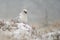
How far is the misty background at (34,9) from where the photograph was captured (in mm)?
4781

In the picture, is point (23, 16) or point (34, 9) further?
point (34, 9)

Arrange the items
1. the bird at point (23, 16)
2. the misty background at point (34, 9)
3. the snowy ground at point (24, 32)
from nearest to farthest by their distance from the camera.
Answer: the snowy ground at point (24, 32) < the bird at point (23, 16) < the misty background at point (34, 9)

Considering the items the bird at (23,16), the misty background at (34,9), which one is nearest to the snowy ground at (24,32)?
the bird at (23,16)

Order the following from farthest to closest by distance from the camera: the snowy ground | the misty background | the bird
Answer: the misty background → the bird → the snowy ground

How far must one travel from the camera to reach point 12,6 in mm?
5016

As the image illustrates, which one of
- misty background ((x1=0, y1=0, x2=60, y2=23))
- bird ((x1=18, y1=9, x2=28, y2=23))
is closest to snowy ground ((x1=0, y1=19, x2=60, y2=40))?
bird ((x1=18, y1=9, x2=28, y2=23))

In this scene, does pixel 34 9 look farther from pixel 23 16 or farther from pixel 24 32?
pixel 24 32

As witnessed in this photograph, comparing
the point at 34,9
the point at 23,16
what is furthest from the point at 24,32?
the point at 34,9

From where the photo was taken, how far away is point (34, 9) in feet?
16.3

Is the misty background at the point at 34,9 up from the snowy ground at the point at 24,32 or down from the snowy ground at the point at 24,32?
up

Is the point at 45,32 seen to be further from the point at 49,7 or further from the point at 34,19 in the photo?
the point at 49,7

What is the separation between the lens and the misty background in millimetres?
4781

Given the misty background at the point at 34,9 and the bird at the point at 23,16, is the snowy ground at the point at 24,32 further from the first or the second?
the misty background at the point at 34,9

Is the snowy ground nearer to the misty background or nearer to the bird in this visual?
→ the bird
